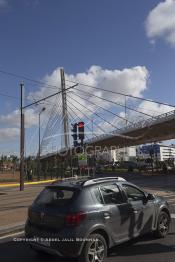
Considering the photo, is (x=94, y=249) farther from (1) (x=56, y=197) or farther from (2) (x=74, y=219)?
(1) (x=56, y=197)

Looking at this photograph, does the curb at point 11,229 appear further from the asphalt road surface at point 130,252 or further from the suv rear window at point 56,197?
the suv rear window at point 56,197

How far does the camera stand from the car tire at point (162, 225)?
945 centimetres

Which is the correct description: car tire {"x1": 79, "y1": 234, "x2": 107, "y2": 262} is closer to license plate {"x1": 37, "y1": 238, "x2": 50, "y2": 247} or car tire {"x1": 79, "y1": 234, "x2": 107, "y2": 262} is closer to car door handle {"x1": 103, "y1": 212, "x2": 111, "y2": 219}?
car door handle {"x1": 103, "y1": 212, "x2": 111, "y2": 219}

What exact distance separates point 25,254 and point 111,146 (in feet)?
281

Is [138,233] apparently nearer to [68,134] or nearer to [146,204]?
[146,204]

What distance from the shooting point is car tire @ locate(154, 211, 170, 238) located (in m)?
9.45

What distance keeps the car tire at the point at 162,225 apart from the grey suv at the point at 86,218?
445 mm

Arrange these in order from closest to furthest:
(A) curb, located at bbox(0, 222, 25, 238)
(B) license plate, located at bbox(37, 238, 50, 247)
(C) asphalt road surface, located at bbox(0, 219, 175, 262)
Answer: (B) license plate, located at bbox(37, 238, 50, 247), (C) asphalt road surface, located at bbox(0, 219, 175, 262), (A) curb, located at bbox(0, 222, 25, 238)

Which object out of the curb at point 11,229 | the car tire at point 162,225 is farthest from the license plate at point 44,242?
the curb at point 11,229

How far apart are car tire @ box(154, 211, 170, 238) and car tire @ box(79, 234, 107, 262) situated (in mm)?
2133

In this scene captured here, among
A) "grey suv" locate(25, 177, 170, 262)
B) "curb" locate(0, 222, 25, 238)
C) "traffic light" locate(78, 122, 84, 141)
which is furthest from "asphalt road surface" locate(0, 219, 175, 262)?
"traffic light" locate(78, 122, 84, 141)

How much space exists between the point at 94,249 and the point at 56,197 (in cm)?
121

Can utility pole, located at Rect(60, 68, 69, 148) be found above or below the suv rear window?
above

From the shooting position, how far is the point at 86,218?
24.6 feet
